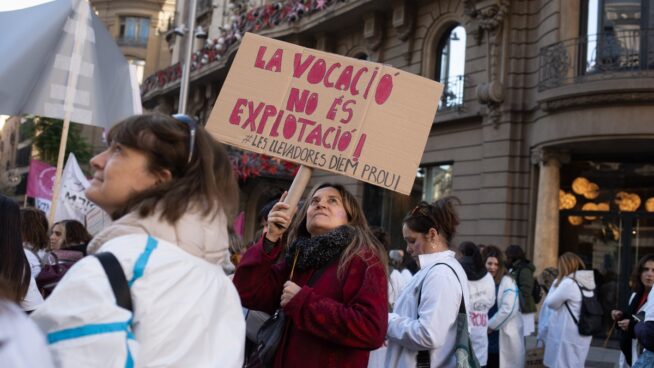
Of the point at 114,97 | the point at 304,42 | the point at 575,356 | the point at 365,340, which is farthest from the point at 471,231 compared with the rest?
the point at 365,340

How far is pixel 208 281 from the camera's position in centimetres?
192

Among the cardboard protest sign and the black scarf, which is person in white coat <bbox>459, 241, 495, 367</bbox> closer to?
the cardboard protest sign

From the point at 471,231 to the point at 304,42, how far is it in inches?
349

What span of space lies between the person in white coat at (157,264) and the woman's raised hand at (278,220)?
1.27 meters

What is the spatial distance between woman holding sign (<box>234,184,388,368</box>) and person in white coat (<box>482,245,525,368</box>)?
15.9 ft

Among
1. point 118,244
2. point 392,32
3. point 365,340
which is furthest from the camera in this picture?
point 392,32

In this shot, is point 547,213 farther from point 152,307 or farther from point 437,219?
point 152,307

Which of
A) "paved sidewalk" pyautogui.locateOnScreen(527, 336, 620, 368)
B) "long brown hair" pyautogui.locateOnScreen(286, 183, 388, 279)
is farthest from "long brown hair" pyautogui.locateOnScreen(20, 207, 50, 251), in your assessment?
"paved sidewalk" pyautogui.locateOnScreen(527, 336, 620, 368)

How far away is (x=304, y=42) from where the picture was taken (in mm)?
22000

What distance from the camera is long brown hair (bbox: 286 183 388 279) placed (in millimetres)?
3301

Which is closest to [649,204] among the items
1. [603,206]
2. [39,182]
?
[603,206]

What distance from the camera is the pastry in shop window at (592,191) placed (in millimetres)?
15038

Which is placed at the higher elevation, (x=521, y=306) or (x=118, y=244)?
(x=118, y=244)

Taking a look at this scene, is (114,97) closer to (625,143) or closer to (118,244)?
(118,244)
